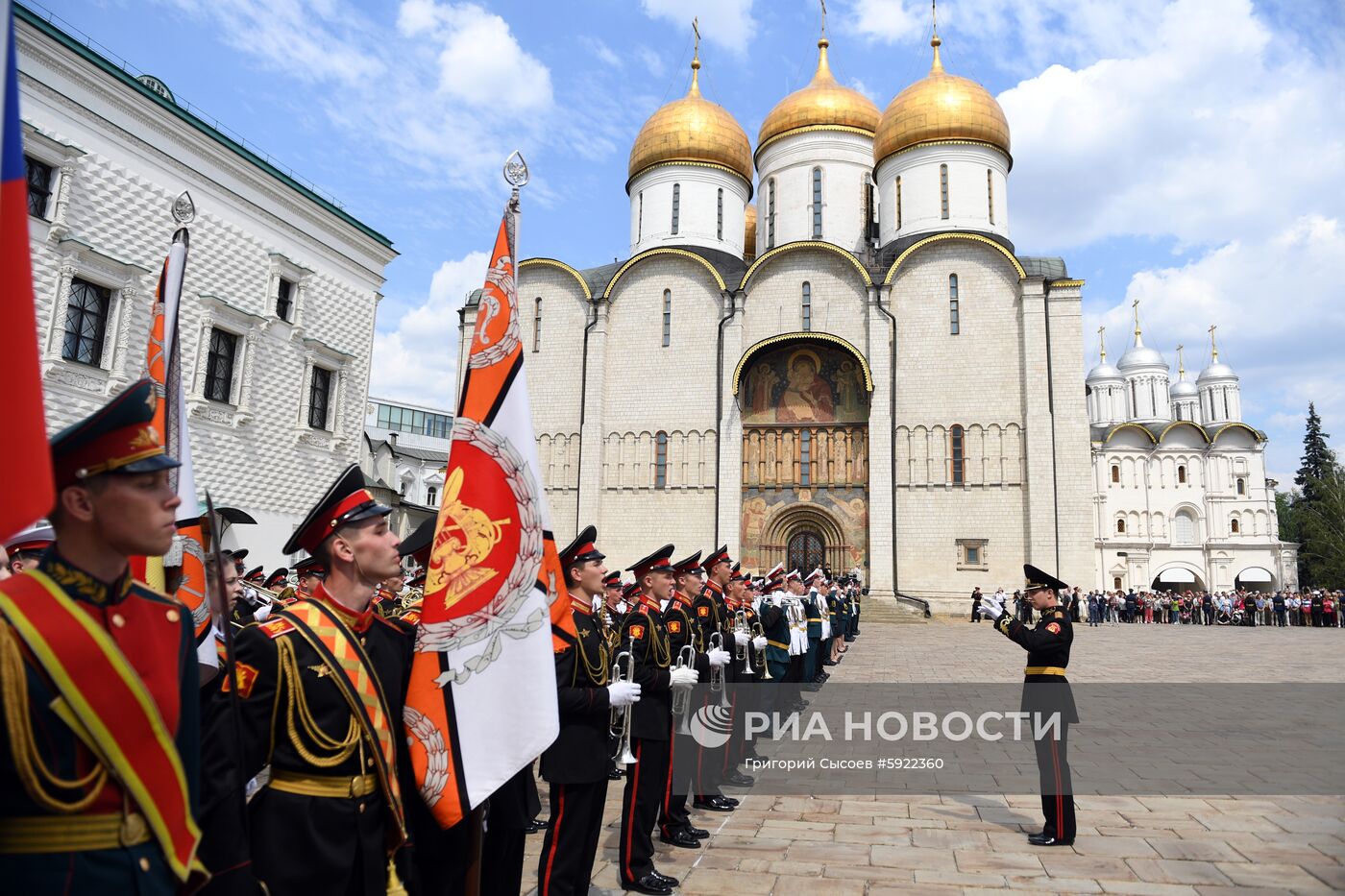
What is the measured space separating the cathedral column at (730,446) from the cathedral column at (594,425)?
4267mm

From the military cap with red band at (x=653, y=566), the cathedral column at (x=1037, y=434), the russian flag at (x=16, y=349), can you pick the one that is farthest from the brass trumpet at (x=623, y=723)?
the cathedral column at (x=1037, y=434)

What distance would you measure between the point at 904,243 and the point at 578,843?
29562 mm

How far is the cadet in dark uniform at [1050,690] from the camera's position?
18.0 ft

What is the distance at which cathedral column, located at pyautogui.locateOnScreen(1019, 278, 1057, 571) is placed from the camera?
86.3ft

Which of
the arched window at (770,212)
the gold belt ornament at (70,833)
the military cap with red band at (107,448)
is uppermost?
the arched window at (770,212)

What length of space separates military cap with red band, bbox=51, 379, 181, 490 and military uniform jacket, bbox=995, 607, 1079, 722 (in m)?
5.37

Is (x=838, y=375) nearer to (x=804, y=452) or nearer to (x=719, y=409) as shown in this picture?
(x=804, y=452)

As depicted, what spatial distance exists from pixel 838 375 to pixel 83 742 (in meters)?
28.7

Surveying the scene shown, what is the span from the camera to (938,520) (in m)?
27.5

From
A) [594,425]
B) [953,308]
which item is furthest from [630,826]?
[953,308]

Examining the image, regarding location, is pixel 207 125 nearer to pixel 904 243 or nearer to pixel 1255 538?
pixel 904 243

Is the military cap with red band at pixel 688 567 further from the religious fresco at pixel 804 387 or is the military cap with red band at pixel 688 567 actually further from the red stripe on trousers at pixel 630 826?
A: the religious fresco at pixel 804 387

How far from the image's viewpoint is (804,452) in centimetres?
2916

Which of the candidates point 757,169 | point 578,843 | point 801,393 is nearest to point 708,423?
point 801,393
